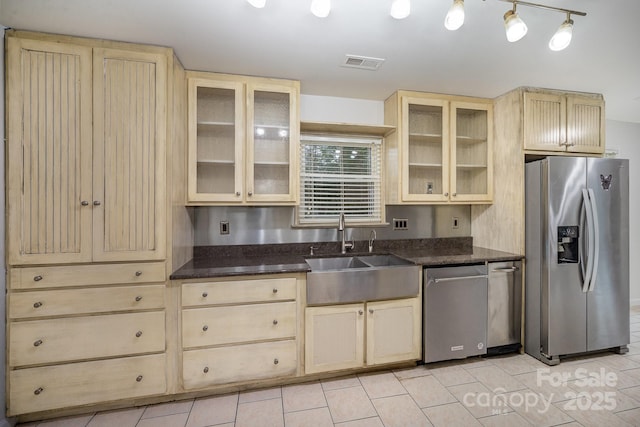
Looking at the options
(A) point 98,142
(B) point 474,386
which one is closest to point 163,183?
(A) point 98,142

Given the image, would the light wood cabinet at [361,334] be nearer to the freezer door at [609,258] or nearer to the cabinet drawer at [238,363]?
the cabinet drawer at [238,363]

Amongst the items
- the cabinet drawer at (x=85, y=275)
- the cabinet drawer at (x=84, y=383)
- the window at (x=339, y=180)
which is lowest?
the cabinet drawer at (x=84, y=383)

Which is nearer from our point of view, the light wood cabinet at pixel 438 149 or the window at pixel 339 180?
the light wood cabinet at pixel 438 149

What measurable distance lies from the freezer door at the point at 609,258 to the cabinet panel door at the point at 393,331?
1.57 metres

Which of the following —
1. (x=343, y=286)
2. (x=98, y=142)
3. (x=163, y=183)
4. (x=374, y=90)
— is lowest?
(x=343, y=286)

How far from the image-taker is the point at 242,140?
222 centimetres

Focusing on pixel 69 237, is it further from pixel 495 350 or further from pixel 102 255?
pixel 495 350

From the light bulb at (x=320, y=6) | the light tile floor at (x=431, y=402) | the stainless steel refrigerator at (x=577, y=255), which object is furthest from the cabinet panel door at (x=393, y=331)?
the light bulb at (x=320, y=6)

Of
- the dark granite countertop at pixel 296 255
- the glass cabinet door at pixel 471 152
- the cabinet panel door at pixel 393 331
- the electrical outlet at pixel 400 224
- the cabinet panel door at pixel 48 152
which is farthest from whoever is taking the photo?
the electrical outlet at pixel 400 224

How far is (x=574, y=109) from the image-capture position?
8.46 feet

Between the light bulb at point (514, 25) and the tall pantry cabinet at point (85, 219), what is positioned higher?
the light bulb at point (514, 25)

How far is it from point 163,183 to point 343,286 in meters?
1.45

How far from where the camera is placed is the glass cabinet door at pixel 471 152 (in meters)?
2.67

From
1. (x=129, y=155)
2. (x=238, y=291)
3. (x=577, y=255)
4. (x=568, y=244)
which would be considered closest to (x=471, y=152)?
(x=568, y=244)
